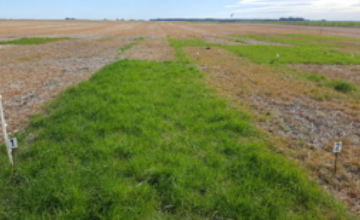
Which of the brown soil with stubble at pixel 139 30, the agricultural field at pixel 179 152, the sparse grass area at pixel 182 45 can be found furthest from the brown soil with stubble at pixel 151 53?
the brown soil with stubble at pixel 139 30

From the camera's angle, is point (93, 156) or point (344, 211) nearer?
point (344, 211)

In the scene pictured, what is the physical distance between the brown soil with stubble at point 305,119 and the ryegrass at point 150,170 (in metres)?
0.50

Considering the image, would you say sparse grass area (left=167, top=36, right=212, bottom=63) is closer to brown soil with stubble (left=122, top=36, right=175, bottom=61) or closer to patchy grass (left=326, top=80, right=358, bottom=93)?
brown soil with stubble (left=122, top=36, right=175, bottom=61)

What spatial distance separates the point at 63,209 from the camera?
3195 millimetres

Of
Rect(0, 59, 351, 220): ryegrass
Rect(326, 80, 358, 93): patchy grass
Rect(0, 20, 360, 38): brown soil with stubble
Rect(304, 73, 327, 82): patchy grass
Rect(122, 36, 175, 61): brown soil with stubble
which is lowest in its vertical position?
Rect(0, 59, 351, 220): ryegrass

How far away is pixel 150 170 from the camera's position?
4027 millimetres

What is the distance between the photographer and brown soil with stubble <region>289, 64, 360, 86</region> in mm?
12359

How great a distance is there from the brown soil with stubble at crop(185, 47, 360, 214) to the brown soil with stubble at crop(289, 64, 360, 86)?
7.30 ft

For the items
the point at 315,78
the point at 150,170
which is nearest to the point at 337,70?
the point at 315,78

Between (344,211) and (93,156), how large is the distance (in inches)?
155

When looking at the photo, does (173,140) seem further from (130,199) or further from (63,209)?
(63,209)

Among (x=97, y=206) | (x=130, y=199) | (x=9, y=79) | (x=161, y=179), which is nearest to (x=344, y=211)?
(x=161, y=179)

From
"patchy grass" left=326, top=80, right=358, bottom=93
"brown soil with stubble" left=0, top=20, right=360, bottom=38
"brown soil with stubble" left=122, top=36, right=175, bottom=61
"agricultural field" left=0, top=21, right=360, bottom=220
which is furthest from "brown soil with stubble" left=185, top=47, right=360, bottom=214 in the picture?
"brown soil with stubble" left=0, top=20, right=360, bottom=38

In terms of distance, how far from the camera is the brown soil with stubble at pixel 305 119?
429 centimetres
